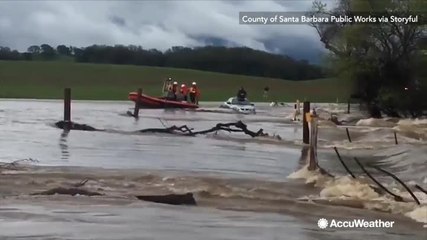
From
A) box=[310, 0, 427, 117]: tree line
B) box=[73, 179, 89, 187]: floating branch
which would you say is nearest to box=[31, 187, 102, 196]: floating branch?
box=[73, 179, 89, 187]: floating branch

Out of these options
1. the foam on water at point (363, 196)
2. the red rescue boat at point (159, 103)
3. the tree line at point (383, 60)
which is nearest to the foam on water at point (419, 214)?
the foam on water at point (363, 196)

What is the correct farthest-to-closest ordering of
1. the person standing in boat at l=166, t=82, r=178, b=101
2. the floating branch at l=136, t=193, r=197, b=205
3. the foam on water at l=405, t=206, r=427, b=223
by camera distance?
the person standing in boat at l=166, t=82, r=178, b=101 < the floating branch at l=136, t=193, r=197, b=205 < the foam on water at l=405, t=206, r=427, b=223

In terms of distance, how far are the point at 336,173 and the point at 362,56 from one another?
1500 inches

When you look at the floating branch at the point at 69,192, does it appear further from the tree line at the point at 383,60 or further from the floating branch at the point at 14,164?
the tree line at the point at 383,60

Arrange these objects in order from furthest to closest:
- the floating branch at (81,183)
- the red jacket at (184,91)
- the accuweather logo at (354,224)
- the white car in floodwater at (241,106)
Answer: the red jacket at (184,91) → the white car in floodwater at (241,106) → the floating branch at (81,183) → the accuweather logo at (354,224)

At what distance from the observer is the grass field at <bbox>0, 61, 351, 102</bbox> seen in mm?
95000

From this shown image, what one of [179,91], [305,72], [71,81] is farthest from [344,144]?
[71,81]

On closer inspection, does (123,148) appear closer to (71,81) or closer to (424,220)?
(424,220)

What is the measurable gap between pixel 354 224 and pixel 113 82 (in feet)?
357

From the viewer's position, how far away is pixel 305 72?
59.0 m

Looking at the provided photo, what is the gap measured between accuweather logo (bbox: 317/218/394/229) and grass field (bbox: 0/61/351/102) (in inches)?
2981

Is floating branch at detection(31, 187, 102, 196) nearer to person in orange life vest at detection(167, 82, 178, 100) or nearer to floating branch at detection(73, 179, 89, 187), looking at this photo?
floating branch at detection(73, 179, 89, 187)

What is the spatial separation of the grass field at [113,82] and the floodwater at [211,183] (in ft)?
198

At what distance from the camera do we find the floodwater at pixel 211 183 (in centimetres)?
1016
